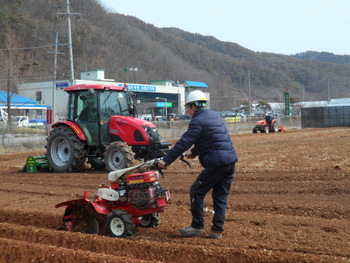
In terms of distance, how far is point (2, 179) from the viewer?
1239 centimetres

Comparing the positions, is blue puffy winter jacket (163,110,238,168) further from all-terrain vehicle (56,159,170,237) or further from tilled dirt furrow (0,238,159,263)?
tilled dirt furrow (0,238,159,263)

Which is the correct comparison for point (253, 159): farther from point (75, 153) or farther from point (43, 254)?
point (43, 254)

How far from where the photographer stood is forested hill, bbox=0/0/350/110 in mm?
65500

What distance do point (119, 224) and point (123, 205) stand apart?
308 millimetres

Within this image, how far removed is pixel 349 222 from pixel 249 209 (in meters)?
1.68

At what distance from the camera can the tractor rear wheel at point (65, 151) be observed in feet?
41.0

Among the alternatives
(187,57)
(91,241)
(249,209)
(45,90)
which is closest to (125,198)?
(91,241)

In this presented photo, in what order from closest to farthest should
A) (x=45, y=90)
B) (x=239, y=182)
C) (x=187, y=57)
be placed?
(x=239, y=182) → (x=45, y=90) → (x=187, y=57)

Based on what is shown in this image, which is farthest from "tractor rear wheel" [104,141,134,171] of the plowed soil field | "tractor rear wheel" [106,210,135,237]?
"tractor rear wheel" [106,210,135,237]

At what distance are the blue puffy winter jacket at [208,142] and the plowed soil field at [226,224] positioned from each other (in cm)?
106

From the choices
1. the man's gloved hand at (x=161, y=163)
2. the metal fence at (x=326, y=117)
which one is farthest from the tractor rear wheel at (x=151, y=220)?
the metal fence at (x=326, y=117)

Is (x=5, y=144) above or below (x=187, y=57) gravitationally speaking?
below

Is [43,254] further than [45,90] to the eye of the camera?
No

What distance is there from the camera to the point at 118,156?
38.1 ft
